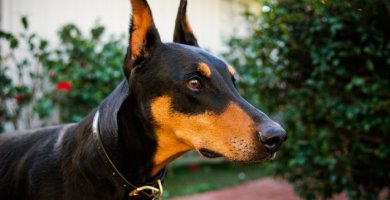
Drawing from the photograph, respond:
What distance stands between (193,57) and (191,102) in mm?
281

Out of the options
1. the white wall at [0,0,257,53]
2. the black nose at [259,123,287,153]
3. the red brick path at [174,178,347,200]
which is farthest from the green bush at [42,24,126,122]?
the black nose at [259,123,287,153]

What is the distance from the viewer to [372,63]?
4430 mm

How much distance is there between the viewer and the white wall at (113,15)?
24.6ft

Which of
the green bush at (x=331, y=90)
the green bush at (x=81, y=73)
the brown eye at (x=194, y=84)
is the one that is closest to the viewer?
the brown eye at (x=194, y=84)

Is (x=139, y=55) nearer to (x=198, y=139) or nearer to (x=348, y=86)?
(x=198, y=139)

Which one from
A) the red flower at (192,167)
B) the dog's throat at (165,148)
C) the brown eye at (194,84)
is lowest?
the red flower at (192,167)

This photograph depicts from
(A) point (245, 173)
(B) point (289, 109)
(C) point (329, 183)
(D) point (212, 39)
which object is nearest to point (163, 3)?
(D) point (212, 39)

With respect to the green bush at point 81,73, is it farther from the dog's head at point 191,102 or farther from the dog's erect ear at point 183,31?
the dog's head at point 191,102

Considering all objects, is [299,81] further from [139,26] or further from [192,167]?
[192,167]

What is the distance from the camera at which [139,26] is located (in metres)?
2.82

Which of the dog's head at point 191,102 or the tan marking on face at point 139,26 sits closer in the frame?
the dog's head at point 191,102

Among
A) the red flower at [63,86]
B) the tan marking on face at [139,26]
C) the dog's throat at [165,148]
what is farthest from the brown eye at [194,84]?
the red flower at [63,86]

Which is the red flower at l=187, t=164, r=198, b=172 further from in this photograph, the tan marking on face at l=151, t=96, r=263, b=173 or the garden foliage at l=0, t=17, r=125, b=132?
the tan marking on face at l=151, t=96, r=263, b=173

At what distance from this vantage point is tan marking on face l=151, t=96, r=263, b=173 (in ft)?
7.97
